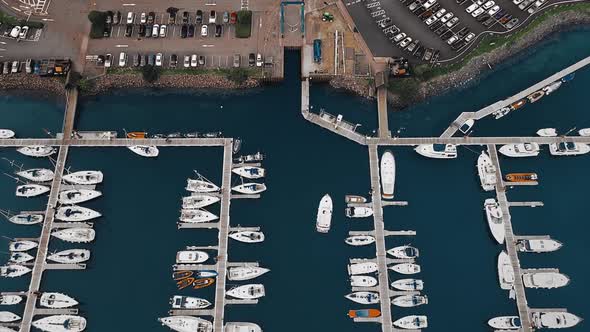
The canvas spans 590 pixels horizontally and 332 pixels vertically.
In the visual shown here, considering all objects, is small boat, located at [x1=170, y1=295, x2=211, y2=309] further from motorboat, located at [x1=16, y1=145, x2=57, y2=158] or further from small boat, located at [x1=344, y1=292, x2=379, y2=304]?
motorboat, located at [x1=16, y1=145, x2=57, y2=158]

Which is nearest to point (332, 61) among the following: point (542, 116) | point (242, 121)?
point (242, 121)

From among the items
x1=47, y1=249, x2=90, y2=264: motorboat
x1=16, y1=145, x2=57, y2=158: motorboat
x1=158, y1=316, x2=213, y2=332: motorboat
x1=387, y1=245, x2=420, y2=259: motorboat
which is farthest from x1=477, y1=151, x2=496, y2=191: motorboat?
x1=16, y1=145, x2=57, y2=158: motorboat

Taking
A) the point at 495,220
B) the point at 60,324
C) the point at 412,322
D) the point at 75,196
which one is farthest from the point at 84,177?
the point at 495,220

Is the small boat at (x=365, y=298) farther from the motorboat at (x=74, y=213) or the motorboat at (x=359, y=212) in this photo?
the motorboat at (x=74, y=213)

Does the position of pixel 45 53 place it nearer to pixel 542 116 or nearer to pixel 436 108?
pixel 436 108

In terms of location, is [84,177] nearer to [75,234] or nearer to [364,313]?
[75,234]

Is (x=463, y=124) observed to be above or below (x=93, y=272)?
above
